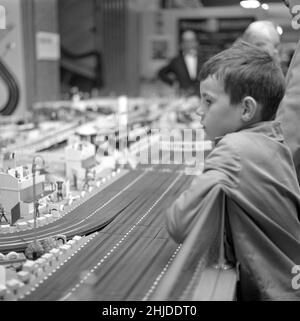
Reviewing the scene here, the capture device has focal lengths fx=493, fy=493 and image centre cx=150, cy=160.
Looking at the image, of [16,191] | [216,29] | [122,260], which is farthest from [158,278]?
[216,29]

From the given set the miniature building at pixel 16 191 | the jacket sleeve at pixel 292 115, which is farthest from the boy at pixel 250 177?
the miniature building at pixel 16 191

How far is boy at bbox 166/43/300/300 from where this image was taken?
38.9 inches

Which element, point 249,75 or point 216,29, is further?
point 216,29

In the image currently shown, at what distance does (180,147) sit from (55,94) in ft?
9.74

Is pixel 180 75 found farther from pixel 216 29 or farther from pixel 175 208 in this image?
pixel 175 208

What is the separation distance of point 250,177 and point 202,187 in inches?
4.2

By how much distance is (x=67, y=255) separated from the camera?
1105mm

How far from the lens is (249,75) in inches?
40.4

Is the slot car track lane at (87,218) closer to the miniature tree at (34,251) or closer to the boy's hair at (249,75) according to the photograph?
the miniature tree at (34,251)

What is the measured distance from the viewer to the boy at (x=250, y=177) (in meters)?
0.99
